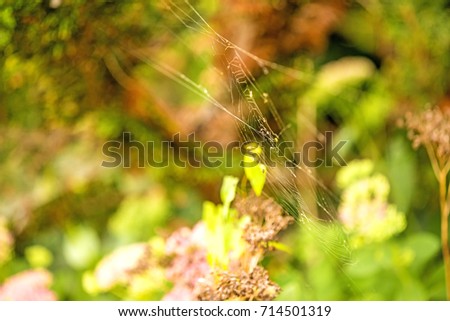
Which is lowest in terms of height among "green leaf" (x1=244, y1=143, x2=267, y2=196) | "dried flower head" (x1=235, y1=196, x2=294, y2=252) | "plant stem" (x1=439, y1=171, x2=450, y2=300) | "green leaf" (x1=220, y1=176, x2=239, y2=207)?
"plant stem" (x1=439, y1=171, x2=450, y2=300)

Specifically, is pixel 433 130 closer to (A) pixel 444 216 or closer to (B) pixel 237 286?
(A) pixel 444 216

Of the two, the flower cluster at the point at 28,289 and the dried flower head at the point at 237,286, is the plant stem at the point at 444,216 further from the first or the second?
the flower cluster at the point at 28,289

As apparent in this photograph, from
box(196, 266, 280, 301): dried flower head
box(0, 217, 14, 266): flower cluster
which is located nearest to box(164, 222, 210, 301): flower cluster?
box(196, 266, 280, 301): dried flower head

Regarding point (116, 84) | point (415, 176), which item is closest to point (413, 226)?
point (415, 176)

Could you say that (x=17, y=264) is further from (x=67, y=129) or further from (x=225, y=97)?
(x=225, y=97)

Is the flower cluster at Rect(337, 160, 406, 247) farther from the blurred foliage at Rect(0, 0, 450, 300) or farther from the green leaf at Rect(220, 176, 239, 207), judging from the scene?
the green leaf at Rect(220, 176, 239, 207)

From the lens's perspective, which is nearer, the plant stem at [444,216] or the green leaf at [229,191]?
the green leaf at [229,191]

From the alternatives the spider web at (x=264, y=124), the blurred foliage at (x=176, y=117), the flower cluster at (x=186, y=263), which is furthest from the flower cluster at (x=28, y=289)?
the spider web at (x=264, y=124)
